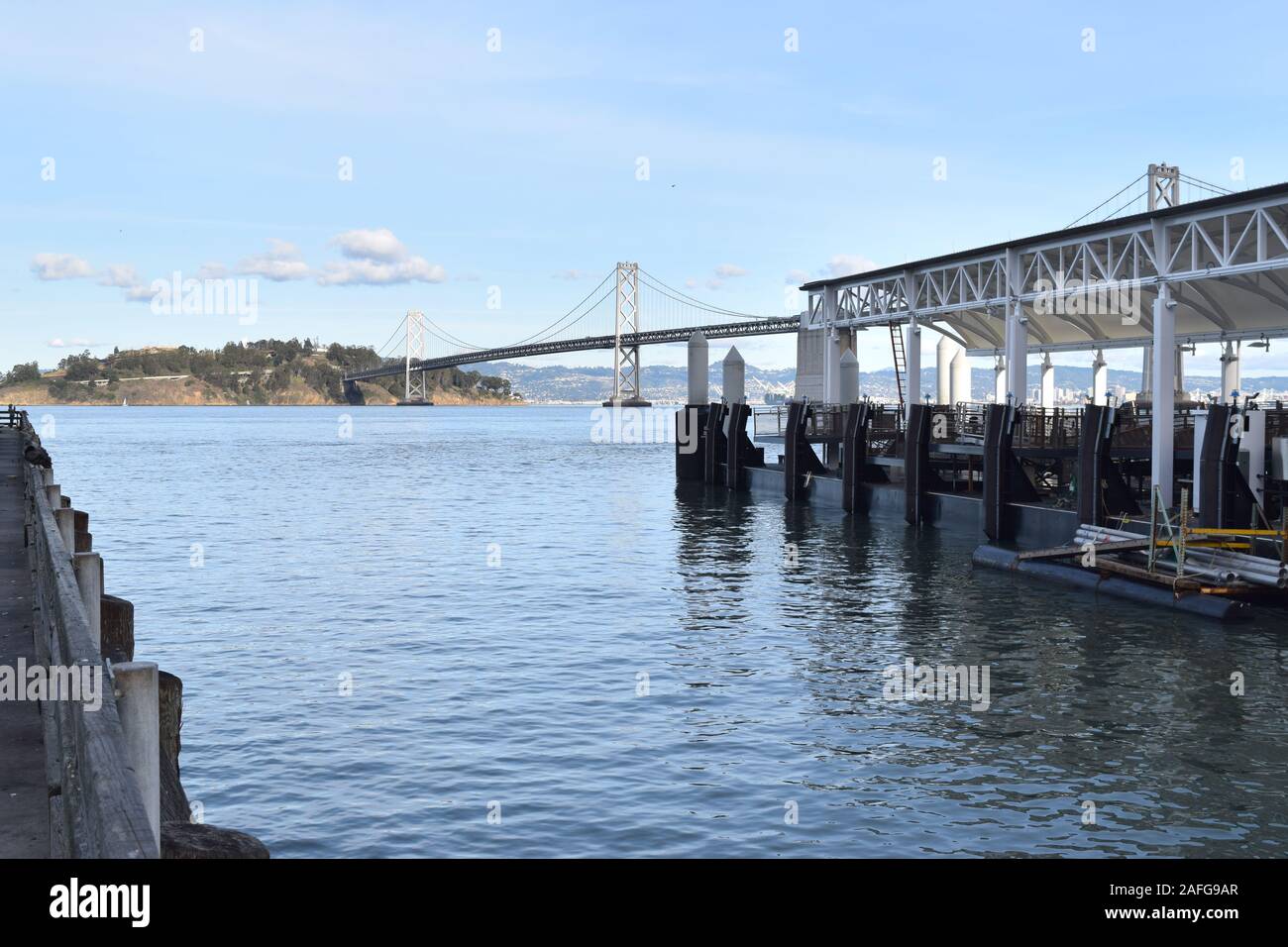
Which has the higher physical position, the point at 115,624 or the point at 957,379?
the point at 957,379

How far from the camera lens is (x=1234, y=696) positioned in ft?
53.3

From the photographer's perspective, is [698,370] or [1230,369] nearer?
[1230,369]

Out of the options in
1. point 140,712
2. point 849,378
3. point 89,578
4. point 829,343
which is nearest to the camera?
point 140,712

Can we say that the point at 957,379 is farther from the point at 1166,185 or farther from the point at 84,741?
the point at 84,741

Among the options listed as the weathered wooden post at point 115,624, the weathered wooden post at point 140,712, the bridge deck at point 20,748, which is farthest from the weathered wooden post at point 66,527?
the weathered wooden post at point 140,712

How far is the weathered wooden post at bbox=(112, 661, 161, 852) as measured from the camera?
5.00 metres

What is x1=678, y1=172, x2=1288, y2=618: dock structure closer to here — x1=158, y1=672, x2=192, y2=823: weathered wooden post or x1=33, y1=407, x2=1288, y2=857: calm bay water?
x1=33, y1=407, x2=1288, y2=857: calm bay water

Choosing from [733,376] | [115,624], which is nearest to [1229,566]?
[115,624]

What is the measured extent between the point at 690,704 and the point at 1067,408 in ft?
90.2

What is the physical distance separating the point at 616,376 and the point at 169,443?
61.8 m

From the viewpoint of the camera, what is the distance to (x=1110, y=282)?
95.6 feet

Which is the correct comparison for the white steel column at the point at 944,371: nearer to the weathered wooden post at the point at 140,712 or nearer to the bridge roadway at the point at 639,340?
the weathered wooden post at the point at 140,712

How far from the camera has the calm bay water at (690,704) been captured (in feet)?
37.2
